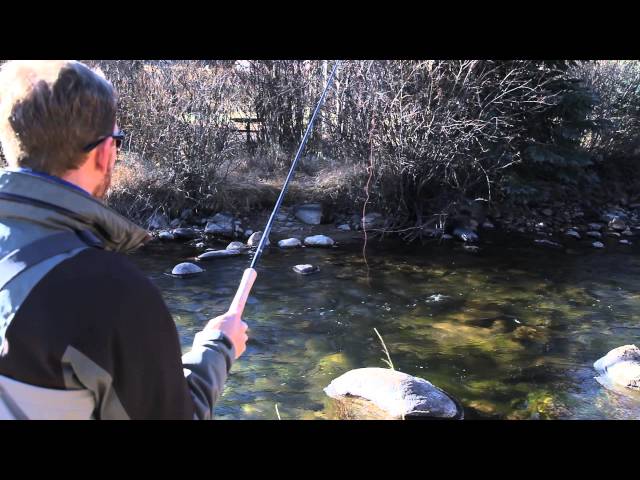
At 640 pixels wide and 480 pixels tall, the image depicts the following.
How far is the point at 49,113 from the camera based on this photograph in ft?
4.16

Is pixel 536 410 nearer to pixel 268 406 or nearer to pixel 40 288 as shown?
pixel 268 406

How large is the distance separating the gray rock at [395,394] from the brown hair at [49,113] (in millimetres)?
3838

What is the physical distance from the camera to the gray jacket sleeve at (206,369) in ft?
5.08

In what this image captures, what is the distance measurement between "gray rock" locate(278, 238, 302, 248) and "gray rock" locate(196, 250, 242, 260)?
0.81 metres

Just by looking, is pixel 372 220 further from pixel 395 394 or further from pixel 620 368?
pixel 395 394

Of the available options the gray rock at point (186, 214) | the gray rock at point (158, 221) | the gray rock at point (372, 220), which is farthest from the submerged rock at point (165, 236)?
the gray rock at point (372, 220)

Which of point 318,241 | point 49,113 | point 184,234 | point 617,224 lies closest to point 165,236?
point 184,234

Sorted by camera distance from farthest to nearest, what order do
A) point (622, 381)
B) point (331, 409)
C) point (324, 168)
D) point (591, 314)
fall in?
point (324, 168) < point (591, 314) < point (622, 381) < point (331, 409)

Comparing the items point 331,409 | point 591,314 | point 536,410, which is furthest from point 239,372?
point 591,314

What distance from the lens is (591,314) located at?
716 centimetres

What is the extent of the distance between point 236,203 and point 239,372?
621 centimetres
